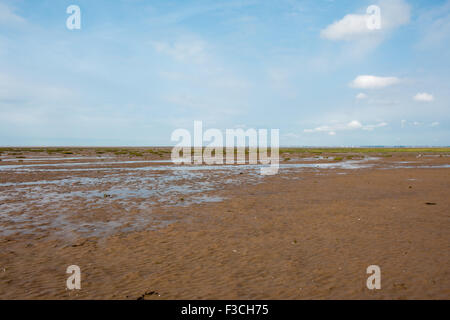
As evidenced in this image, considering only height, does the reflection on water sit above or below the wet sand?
above

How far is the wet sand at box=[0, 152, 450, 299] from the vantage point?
6062mm

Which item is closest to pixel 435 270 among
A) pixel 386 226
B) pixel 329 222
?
pixel 386 226

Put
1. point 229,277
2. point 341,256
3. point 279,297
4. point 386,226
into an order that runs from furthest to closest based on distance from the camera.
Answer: point 386,226, point 341,256, point 229,277, point 279,297

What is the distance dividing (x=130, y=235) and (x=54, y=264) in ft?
8.80

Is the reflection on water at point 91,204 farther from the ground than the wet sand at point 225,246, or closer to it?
farther from the ground

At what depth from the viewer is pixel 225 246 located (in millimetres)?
8680

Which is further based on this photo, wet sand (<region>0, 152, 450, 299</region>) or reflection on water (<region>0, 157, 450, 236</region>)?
reflection on water (<region>0, 157, 450, 236</region>)

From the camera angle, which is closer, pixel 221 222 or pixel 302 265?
pixel 302 265

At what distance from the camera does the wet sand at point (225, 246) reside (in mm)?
6062

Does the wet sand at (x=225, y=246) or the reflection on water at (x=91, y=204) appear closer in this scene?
the wet sand at (x=225, y=246)

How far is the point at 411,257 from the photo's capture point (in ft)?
24.9

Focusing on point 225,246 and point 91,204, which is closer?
point 225,246

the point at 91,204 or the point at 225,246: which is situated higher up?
the point at 91,204

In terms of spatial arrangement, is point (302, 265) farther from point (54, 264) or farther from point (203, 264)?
point (54, 264)
